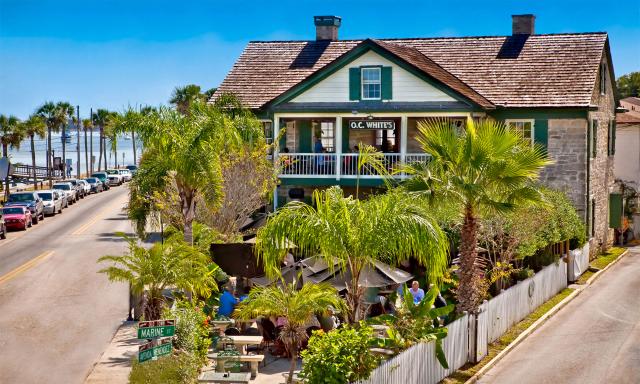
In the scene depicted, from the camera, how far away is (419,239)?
72.3ft

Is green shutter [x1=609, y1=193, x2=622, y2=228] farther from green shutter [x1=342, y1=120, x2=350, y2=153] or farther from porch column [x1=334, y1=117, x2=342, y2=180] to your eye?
porch column [x1=334, y1=117, x2=342, y2=180]

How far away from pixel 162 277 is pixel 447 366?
22.4 ft

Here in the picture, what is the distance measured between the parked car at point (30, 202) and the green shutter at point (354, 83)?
21978mm

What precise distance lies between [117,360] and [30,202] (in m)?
34.4

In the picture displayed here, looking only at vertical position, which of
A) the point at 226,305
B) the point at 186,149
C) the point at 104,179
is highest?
the point at 186,149

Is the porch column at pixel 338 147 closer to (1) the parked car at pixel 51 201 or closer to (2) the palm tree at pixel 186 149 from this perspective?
(2) the palm tree at pixel 186 149

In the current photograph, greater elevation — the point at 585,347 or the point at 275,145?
the point at 275,145

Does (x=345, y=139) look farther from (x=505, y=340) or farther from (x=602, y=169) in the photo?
(x=505, y=340)

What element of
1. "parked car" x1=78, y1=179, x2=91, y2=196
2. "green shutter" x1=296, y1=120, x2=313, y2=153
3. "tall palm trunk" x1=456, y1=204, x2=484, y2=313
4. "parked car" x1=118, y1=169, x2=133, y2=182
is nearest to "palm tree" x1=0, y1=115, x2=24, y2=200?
"parked car" x1=118, y1=169, x2=133, y2=182

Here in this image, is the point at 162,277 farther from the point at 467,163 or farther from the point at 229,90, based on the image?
the point at 229,90

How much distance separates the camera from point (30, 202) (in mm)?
54344

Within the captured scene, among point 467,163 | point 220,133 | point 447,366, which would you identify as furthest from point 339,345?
point 220,133

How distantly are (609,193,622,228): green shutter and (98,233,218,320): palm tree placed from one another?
87.1 ft

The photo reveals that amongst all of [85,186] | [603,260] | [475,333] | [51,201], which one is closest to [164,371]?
[475,333]
